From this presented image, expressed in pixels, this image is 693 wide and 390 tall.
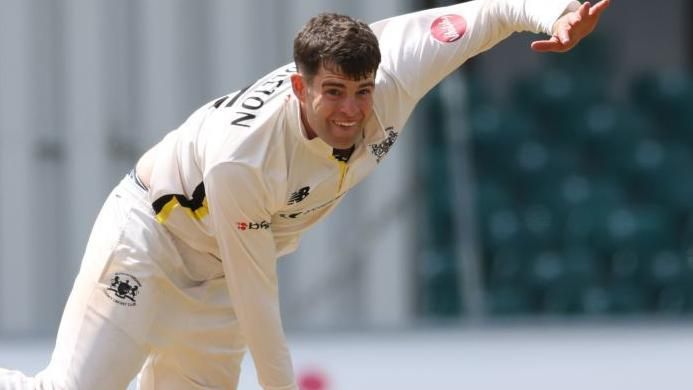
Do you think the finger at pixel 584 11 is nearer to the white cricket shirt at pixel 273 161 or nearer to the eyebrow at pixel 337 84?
the white cricket shirt at pixel 273 161

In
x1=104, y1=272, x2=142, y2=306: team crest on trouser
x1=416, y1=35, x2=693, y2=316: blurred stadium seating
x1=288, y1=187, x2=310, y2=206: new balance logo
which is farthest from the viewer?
x1=416, y1=35, x2=693, y2=316: blurred stadium seating

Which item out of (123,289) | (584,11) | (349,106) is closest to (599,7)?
(584,11)

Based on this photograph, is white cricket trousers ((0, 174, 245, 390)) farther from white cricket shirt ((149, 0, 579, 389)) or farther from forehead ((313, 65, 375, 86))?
forehead ((313, 65, 375, 86))

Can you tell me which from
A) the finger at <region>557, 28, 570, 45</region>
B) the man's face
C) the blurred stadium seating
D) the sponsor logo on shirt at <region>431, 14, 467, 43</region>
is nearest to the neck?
the man's face

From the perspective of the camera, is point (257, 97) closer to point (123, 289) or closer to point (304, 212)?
point (304, 212)

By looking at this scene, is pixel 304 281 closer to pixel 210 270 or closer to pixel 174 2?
pixel 174 2

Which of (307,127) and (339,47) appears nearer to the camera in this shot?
(339,47)

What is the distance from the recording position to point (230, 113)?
10.6ft

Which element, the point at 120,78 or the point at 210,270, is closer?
the point at 210,270

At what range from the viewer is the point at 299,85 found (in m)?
3.09

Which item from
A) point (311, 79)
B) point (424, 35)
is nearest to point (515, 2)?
point (424, 35)

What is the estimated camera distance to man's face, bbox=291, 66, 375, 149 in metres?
3.01

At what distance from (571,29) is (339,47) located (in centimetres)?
52

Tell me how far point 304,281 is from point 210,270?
3399mm
